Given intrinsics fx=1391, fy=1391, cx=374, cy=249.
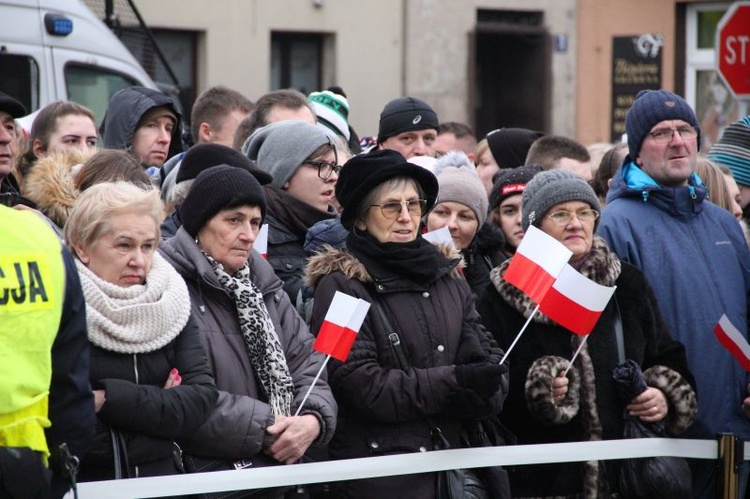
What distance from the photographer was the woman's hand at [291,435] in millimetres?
4523

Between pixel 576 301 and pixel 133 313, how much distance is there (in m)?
1.67

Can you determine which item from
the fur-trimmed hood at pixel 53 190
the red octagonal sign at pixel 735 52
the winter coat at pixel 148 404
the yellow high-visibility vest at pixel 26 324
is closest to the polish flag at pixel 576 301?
the winter coat at pixel 148 404

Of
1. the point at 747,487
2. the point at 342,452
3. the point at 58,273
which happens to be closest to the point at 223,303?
the point at 342,452

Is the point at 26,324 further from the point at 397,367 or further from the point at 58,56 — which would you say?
the point at 58,56

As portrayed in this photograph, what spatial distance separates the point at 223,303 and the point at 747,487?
254cm

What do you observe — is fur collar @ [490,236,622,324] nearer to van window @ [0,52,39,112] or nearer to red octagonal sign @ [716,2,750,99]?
red octagonal sign @ [716,2,750,99]

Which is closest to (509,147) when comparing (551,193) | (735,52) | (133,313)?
(735,52)

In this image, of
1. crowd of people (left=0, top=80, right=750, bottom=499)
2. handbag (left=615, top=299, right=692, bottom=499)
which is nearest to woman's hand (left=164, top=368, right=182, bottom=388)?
crowd of people (left=0, top=80, right=750, bottom=499)

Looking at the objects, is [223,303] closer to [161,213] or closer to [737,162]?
[161,213]

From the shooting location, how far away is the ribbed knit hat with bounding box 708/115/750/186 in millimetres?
7598

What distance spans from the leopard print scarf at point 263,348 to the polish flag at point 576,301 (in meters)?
1.03

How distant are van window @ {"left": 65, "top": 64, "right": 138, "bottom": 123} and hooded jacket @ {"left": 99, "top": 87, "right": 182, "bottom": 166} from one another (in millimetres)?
2542

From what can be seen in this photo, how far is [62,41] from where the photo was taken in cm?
980

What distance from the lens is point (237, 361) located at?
15.1 ft
